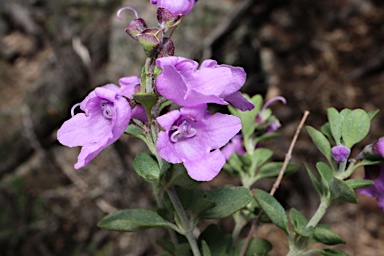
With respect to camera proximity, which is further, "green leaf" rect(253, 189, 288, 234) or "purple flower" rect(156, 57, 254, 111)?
"green leaf" rect(253, 189, 288, 234)

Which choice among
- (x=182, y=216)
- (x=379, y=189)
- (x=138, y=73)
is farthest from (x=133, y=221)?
(x=138, y=73)

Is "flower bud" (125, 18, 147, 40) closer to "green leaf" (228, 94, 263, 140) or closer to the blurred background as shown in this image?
"green leaf" (228, 94, 263, 140)

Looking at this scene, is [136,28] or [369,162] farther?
[369,162]

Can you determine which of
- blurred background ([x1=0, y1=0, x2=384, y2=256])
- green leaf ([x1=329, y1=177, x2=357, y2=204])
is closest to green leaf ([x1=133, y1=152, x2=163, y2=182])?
green leaf ([x1=329, y1=177, x2=357, y2=204])

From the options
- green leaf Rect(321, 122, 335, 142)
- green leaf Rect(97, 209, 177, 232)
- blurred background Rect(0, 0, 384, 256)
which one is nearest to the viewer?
green leaf Rect(97, 209, 177, 232)

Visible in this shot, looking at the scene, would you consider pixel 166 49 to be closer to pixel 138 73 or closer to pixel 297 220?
pixel 297 220

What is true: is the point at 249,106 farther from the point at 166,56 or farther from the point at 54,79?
the point at 54,79

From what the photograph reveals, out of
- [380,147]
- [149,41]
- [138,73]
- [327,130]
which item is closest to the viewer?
[149,41]
